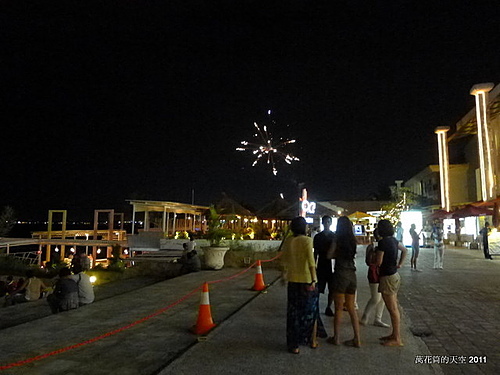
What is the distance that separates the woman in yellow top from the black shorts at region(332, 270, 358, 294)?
13.0 inches

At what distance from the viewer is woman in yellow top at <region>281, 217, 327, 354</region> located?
4672mm

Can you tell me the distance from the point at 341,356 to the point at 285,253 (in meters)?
1.39

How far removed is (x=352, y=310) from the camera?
4883 millimetres

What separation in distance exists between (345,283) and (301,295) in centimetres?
65

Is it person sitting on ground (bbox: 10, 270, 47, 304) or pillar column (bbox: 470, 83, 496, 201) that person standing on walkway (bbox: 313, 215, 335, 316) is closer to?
person sitting on ground (bbox: 10, 270, 47, 304)

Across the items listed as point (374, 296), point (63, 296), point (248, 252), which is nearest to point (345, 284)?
point (374, 296)

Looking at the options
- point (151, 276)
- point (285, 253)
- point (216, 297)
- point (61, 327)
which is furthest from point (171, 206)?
point (285, 253)

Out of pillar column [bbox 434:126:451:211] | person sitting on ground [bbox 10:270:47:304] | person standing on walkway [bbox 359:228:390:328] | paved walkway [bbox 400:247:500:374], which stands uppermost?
pillar column [bbox 434:126:451:211]

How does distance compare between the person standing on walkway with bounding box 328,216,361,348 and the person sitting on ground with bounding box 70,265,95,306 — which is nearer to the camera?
the person standing on walkway with bounding box 328,216,361,348

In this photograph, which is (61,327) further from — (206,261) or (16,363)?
(206,261)

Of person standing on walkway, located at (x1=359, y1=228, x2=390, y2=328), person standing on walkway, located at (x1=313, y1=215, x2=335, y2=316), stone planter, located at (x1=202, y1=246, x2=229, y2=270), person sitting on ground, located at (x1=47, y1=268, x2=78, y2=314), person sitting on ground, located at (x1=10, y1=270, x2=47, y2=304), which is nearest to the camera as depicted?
person standing on walkway, located at (x1=359, y1=228, x2=390, y2=328)

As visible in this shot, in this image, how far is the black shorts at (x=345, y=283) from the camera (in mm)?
4945

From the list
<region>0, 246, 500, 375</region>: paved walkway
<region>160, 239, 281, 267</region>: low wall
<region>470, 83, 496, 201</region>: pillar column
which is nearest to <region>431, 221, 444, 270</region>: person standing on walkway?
<region>0, 246, 500, 375</region>: paved walkway
